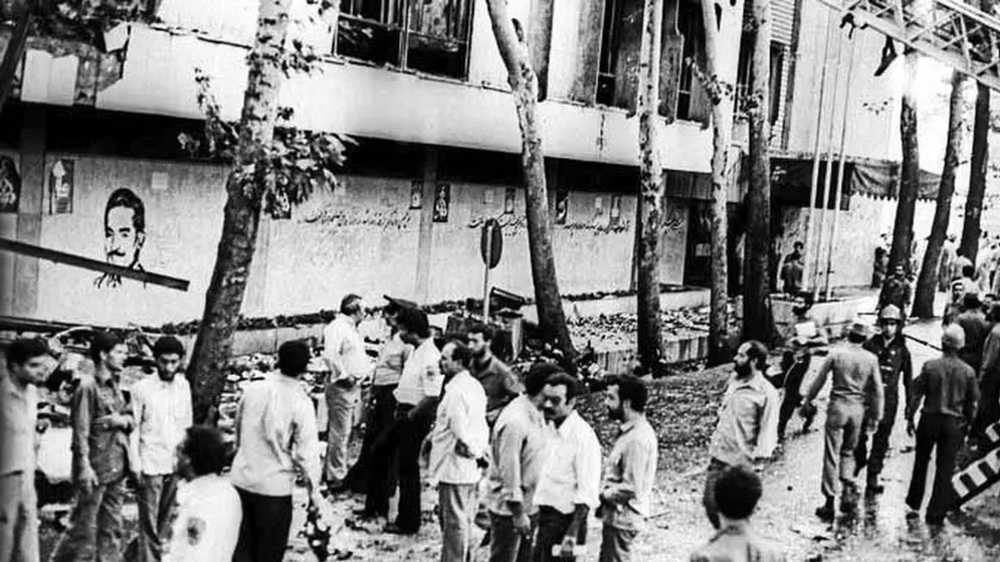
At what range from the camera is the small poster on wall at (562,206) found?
25453 millimetres

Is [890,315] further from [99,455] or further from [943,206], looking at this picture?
[943,206]

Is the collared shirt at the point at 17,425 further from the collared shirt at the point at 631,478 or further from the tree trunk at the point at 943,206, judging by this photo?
the tree trunk at the point at 943,206

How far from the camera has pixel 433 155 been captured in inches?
844

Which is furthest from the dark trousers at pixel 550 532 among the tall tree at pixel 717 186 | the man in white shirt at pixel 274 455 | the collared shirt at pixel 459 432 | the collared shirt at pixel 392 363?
the tall tree at pixel 717 186

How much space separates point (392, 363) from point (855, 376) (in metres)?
4.21

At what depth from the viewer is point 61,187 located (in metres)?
15.1

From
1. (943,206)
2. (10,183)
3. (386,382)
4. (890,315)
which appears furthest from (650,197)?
(943,206)

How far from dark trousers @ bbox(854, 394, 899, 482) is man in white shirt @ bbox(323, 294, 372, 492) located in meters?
4.95

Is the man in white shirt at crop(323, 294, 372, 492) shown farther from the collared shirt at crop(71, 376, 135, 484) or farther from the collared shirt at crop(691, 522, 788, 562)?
the collared shirt at crop(691, 522, 788, 562)

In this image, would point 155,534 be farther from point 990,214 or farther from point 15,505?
point 990,214

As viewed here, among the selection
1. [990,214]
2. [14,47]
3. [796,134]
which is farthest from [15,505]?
[990,214]

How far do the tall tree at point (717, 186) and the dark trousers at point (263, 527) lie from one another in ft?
46.5

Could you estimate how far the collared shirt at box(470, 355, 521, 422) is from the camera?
10016 millimetres

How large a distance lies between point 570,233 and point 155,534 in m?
18.2
